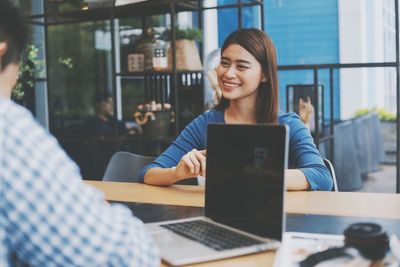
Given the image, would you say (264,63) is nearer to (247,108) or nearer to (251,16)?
(247,108)

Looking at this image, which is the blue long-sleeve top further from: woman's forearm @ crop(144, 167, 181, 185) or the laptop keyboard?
the laptop keyboard

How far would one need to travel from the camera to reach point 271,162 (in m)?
1.40

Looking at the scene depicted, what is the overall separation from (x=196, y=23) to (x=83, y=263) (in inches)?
169

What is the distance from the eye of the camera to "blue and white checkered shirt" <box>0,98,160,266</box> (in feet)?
2.95

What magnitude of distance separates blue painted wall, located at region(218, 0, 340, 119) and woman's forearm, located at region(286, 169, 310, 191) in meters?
1.91

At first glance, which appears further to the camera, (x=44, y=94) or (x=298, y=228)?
(x=44, y=94)

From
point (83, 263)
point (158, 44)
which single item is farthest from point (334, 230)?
point (158, 44)

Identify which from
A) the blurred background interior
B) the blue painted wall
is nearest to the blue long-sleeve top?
the blurred background interior

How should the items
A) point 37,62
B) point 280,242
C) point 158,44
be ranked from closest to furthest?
point 280,242 → point 158,44 → point 37,62

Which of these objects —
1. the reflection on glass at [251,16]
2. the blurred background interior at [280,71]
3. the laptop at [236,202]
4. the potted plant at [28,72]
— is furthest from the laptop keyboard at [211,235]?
the potted plant at [28,72]

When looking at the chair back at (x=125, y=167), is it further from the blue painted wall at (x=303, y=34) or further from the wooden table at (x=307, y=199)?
the blue painted wall at (x=303, y=34)

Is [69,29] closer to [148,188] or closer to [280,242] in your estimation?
[148,188]

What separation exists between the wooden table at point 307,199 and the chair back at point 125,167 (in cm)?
26

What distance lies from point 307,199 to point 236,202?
46cm
